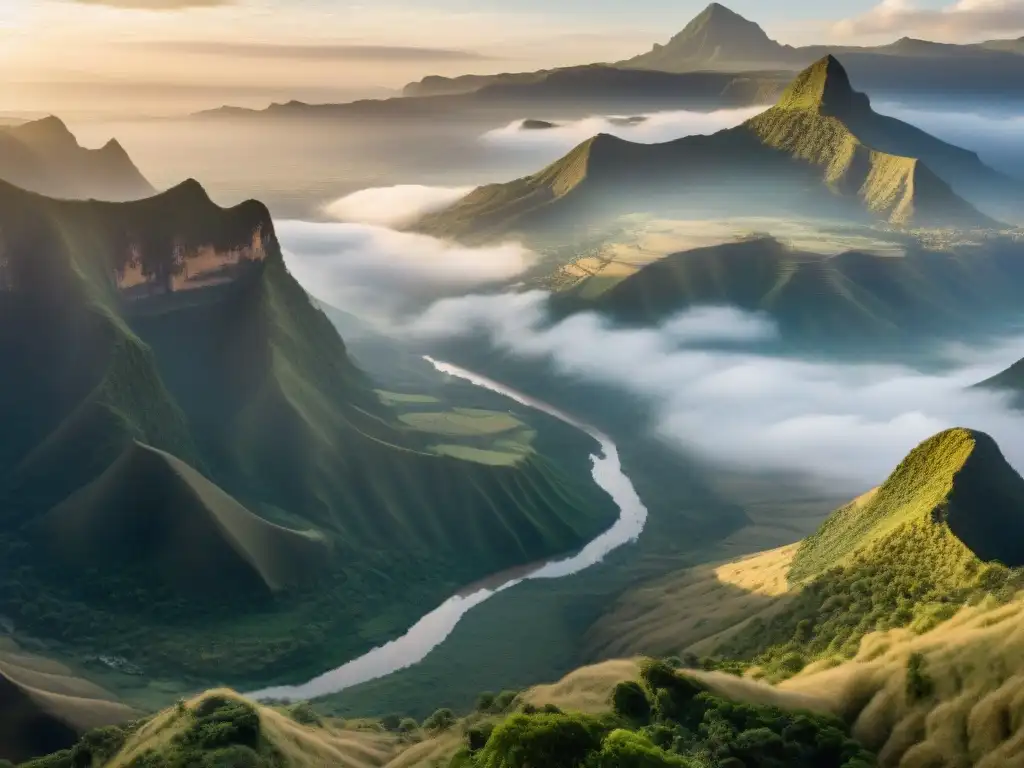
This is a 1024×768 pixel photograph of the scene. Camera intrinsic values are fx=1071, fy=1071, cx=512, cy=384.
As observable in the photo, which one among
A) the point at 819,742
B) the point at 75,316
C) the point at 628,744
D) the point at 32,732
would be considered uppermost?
the point at 75,316

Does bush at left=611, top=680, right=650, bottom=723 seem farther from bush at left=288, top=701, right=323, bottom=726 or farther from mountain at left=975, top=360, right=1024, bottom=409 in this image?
mountain at left=975, top=360, right=1024, bottom=409

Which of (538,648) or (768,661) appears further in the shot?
(538,648)

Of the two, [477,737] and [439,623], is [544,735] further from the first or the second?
[439,623]

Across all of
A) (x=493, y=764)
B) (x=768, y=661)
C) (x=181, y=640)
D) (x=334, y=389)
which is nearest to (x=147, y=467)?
(x=181, y=640)

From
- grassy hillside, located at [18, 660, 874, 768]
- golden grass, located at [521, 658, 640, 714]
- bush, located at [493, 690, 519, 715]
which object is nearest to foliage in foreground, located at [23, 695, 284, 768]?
grassy hillside, located at [18, 660, 874, 768]

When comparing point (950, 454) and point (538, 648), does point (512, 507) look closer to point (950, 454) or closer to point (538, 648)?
point (538, 648)

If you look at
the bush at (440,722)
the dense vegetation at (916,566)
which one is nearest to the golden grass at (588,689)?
the bush at (440,722)

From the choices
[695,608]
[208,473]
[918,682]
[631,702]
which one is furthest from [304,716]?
[208,473]
